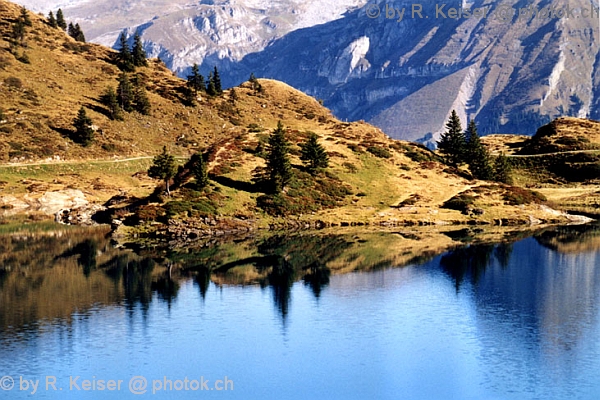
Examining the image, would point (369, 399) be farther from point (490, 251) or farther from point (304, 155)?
point (304, 155)

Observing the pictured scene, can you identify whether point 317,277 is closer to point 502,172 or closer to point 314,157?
point 314,157

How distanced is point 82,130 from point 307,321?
133271 millimetres

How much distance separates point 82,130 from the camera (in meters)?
191

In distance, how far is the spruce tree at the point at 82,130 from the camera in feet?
627

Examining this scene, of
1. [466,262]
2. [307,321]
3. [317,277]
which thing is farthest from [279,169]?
[307,321]

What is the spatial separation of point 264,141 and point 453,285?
249ft

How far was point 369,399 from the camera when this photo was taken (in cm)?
5197

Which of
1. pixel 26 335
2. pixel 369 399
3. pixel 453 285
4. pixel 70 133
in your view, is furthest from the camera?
pixel 70 133

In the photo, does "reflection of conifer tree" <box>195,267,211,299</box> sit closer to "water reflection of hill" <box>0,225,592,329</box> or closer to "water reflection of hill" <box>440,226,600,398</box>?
"water reflection of hill" <box>0,225,592,329</box>

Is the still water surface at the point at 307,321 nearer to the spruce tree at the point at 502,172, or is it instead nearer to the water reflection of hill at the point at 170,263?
the water reflection of hill at the point at 170,263

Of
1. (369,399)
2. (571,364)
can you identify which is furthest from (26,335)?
(571,364)

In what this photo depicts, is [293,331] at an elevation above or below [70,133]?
below

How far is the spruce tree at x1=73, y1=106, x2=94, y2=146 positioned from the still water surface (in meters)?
83.5

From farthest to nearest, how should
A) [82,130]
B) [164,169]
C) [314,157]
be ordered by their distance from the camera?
1. [82,130]
2. [314,157]
3. [164,169]
